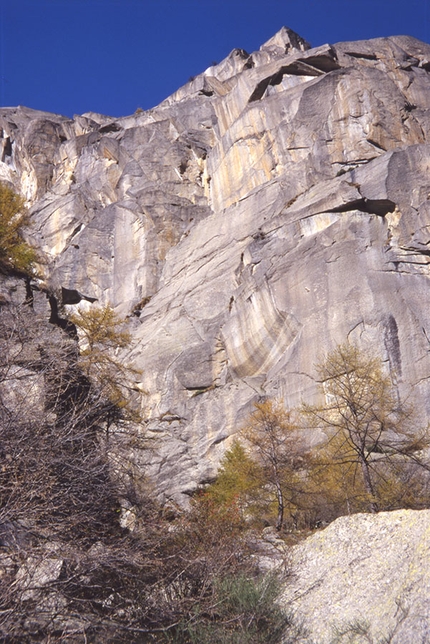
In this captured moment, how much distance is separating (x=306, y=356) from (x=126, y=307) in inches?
476

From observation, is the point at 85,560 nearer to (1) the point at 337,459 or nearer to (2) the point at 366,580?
(2) the point at 366,580

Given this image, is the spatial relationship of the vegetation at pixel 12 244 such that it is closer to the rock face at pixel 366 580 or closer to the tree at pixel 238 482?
the tree at pixel 238 482

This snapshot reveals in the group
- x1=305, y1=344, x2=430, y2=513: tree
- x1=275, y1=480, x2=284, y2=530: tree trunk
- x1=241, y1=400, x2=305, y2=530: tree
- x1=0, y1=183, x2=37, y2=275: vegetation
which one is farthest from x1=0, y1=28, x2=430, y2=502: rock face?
x1=0, y1=183, x2=37, y2=275: vegetation

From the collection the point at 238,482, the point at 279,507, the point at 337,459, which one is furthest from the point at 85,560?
the point at 238,482

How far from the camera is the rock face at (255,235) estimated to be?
21.5 m

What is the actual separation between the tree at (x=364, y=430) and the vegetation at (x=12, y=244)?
27.3ft

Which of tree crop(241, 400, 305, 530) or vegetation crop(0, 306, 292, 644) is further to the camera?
tree crop(241, 400, 305, 530)

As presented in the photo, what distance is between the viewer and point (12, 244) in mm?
17344

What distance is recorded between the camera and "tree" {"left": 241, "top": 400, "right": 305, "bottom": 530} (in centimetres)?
1652

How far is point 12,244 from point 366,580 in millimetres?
12149

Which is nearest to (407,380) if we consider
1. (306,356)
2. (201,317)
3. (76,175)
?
(306,356)

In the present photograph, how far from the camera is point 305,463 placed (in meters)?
17.6

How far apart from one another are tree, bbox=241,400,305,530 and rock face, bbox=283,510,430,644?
396cm

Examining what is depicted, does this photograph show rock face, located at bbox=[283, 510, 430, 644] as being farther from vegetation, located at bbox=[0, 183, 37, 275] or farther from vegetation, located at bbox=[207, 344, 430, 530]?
vegetation, located at bbox=[0, 183, 37, 275]
